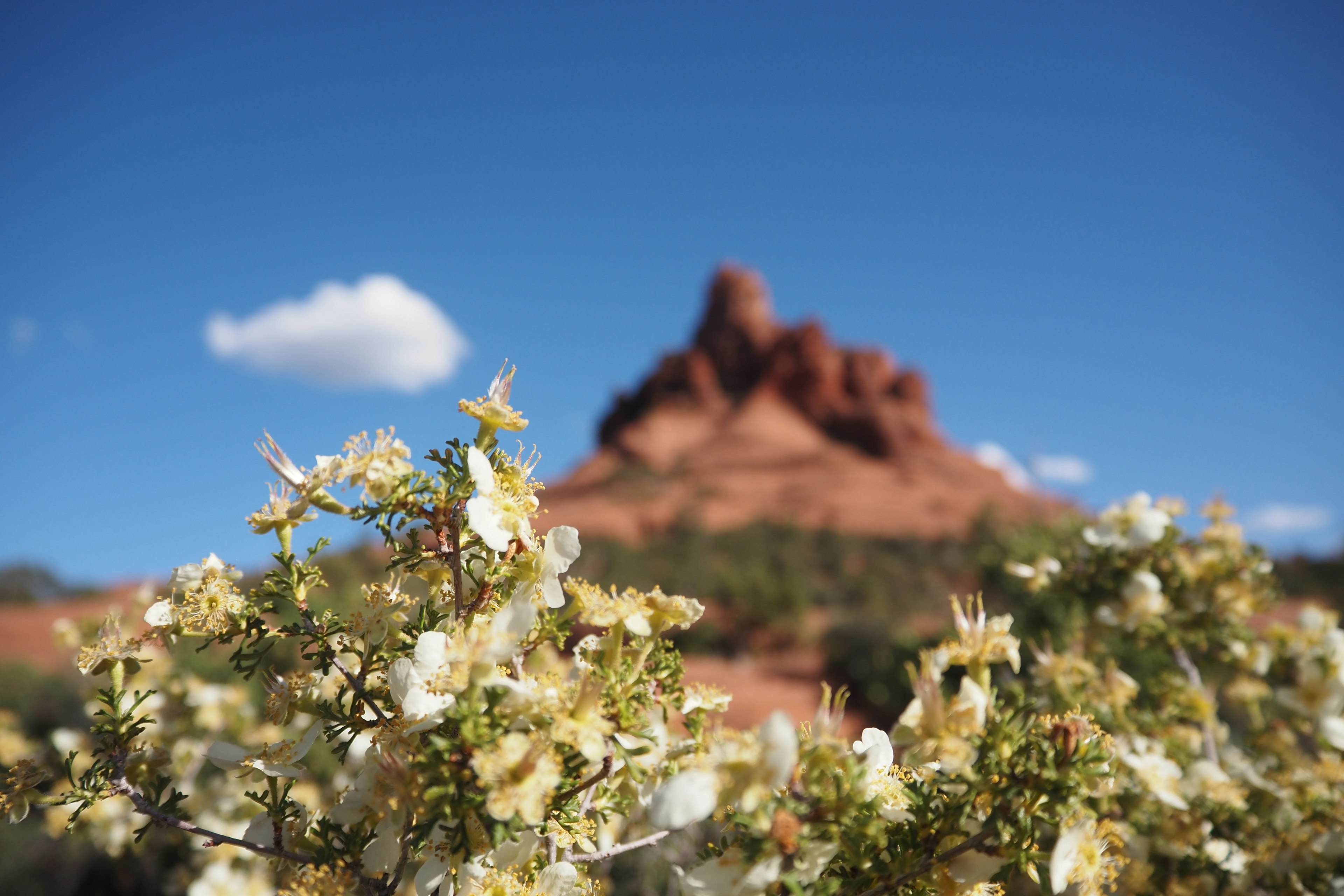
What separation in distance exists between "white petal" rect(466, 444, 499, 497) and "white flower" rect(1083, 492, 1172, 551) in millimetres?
2399

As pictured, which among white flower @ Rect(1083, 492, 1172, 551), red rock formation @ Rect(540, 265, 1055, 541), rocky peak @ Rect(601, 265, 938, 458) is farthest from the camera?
rocky peak @ Rect(601, 265, 938, 458)

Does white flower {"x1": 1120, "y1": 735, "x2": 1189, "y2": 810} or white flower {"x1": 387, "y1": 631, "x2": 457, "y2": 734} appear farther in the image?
white flower {"x1": 1120, "y1": 735, "x2": 1189, "y2": 810}

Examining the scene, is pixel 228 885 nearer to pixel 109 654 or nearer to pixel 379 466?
pixel 109 654

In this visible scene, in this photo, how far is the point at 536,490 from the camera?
1555mm

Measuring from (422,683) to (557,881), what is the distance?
0.47m

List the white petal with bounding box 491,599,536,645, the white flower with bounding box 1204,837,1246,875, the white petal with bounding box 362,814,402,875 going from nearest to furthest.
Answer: the white petal with bounding box 491,599,536,645 → the white petal with bounding box 362,814,402,875 → the white flower with bounding box 1204,837,1246,875

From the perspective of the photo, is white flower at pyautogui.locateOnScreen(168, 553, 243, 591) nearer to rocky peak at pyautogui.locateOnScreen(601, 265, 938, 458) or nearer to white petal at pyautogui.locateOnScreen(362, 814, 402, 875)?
white petal at pyautogui.locateOnScreen(362, 814, 402, 875)

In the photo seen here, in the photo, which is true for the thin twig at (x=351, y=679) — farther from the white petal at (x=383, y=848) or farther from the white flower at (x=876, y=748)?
the white flower at (x=876, y=748)

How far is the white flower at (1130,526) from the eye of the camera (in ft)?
8.59

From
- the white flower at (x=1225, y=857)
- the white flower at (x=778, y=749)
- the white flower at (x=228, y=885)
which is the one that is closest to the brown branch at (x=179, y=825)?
the white flower at (x=778, y=749)

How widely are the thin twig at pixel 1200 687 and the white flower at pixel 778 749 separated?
2383 millimetres

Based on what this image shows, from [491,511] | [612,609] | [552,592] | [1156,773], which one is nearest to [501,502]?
[491,511]

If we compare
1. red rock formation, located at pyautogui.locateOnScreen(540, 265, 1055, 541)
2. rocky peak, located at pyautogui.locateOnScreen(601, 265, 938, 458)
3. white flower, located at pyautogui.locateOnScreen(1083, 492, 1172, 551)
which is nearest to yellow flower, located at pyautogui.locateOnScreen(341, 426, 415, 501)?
white flower, located at pyautogui.locateOnScreen(1083, 492, 1172, 551)

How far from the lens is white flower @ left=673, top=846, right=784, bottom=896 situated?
3.53 feet
